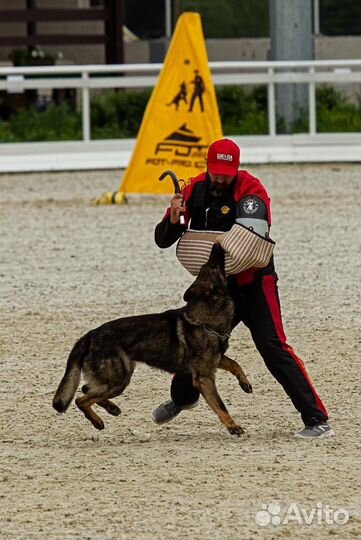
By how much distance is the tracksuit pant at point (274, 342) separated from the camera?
23.2ft

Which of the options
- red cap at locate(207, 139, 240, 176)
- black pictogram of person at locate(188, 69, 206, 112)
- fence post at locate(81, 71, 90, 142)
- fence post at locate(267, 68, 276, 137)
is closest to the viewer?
red cap at locate(207, 139, 240, 176)

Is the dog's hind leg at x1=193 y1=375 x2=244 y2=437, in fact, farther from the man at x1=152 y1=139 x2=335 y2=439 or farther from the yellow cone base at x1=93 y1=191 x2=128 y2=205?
the yellow cone base at x1=93 y1=191 x2=128 y2=205

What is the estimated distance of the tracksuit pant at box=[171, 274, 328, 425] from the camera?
23.2 feet

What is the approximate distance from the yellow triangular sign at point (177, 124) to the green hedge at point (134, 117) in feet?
13.2

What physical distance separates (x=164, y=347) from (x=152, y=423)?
2.32ft

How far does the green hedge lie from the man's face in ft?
44.3

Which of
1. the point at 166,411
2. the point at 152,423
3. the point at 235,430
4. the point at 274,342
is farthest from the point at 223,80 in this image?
the point at 235,430

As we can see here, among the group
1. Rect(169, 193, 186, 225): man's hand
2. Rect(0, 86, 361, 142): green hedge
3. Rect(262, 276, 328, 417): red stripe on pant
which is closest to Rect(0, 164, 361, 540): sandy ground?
Rect(262, 276, 328, 417): red stripe on pant

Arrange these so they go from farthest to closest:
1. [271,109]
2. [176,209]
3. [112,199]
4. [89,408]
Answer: [271,109]
[112,199]
[89,408]
[176,209]

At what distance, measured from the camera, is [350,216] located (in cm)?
1495

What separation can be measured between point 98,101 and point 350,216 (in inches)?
292

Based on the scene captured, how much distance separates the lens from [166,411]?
7402 millimetres

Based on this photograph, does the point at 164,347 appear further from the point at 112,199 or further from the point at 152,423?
the point at 112,199

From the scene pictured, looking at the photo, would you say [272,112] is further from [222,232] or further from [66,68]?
[222,232]
